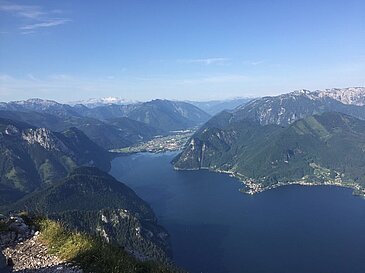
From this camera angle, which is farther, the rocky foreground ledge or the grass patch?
the rocky foreground ledge

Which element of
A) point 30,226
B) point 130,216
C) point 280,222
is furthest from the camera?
point 280,222

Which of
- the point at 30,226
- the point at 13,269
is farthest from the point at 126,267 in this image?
the point at 30,226

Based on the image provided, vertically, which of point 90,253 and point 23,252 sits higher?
point 90,253

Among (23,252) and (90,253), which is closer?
(90,253)

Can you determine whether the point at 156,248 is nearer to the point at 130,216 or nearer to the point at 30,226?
the point at 130,216
